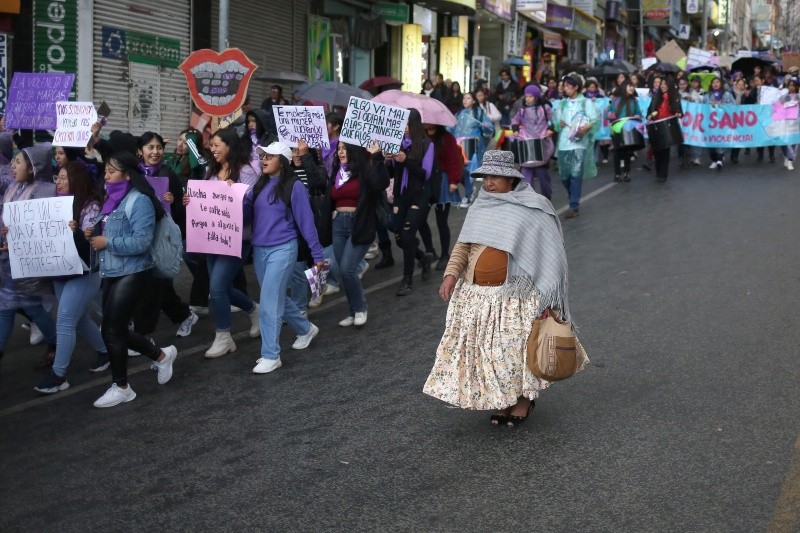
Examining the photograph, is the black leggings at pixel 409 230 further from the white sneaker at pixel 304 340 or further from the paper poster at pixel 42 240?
the paper poster at pixel 42 240

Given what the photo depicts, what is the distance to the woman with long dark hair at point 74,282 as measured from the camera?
7453mm

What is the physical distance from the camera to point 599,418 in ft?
21.0

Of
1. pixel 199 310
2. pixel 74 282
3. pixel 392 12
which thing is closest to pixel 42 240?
pixel 74 282

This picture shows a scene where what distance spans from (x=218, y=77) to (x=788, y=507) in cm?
944

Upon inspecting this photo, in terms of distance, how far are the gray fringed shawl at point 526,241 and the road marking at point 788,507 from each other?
150cm

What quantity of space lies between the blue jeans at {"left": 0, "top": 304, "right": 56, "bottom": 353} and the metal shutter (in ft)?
34.7

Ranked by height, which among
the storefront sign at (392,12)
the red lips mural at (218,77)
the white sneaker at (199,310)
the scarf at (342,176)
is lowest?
the white sneaker at (199,310)

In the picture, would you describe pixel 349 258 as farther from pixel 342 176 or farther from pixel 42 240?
pixel 42 240

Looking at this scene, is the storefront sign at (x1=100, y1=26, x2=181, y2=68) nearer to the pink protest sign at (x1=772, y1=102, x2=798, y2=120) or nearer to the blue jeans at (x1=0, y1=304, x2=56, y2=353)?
the blue jeans at (x1=0, y1=304, x2=56, y2=353)

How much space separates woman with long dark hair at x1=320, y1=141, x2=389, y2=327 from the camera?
921 cm

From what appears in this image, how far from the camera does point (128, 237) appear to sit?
7.07 metres

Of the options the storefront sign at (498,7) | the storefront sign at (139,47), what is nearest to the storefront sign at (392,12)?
the storefront sign at (498,7)

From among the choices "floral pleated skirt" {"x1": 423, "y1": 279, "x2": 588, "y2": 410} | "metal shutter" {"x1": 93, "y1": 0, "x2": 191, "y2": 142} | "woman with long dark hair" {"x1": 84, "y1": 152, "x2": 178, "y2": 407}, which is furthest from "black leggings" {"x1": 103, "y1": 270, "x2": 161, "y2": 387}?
"metal shutter" {"x1": 93, "y1": 0, "x2": 191, "y2": 142}

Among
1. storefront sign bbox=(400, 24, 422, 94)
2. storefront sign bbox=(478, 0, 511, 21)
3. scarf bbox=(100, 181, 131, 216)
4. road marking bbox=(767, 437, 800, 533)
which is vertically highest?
storefront sign bbox=(478, 0, 511, 21)
